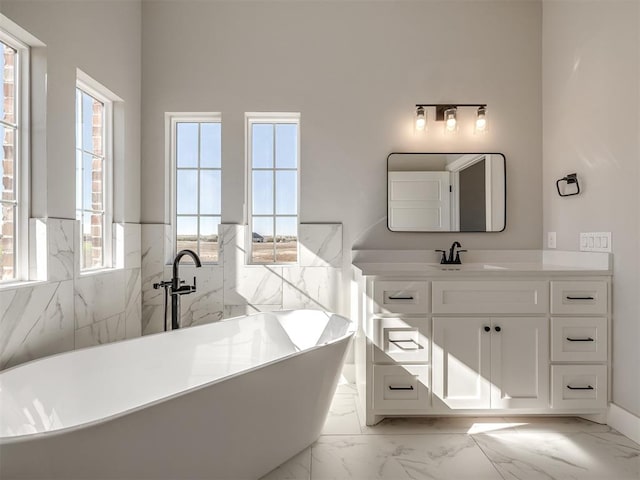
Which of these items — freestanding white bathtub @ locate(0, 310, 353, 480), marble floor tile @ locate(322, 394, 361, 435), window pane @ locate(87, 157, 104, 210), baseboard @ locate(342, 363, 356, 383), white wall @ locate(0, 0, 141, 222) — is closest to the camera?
freestanding white bathtub @ locate(0, 310, 353, 480)

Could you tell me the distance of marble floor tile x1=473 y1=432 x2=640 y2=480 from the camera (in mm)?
1876

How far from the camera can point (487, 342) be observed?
230 centimetres

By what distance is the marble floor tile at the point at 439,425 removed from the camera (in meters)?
2.29

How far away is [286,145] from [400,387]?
190 cm

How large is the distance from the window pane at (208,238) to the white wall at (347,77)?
19cm

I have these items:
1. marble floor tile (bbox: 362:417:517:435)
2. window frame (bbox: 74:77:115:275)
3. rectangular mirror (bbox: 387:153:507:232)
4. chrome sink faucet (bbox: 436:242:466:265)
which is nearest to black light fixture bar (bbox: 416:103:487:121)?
rectangular mirror (bbox: 387:153:507:232)

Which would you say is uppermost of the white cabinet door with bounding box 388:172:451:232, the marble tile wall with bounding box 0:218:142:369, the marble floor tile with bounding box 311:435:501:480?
the white cabinet door with bounding box 388:172:451:232

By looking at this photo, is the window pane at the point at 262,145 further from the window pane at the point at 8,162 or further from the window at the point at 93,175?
the window pane at the point at 8,162

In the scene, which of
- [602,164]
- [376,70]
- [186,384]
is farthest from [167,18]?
[602,164]

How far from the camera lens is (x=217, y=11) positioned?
117 inches

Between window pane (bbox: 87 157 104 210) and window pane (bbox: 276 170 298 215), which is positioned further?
window pane (bbox: 276 170 298 215)

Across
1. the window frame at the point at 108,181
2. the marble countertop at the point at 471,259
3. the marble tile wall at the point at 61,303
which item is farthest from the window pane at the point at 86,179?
the marble countertop at the point at 471,259

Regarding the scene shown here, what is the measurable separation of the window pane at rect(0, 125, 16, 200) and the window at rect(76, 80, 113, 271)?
509 millimetres

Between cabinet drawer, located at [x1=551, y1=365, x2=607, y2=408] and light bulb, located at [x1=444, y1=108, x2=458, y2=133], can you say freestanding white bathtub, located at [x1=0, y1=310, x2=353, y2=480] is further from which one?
light bulb, located at [x1=444, y1=108, x2=458, y2=133]
